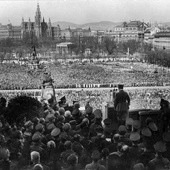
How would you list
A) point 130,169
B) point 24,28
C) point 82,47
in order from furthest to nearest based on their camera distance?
point 24,28 < point 82,47 < point 130,169

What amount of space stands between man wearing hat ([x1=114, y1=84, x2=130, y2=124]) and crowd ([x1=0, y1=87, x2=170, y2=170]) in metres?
0.20

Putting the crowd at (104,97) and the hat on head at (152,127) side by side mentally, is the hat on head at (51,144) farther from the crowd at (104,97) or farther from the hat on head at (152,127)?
the crowd at (104,97)

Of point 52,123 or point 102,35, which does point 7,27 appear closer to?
point 102,35

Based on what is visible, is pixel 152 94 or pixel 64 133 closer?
pixel 64 133

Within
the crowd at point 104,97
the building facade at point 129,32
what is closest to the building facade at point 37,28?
the building facade at point 129,32

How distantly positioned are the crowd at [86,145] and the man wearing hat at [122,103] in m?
0.20

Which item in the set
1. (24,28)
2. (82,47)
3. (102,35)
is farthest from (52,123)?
(102,35)

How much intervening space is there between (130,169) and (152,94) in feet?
50.2

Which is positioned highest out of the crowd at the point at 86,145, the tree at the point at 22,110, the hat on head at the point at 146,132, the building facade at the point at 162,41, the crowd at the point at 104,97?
the hat on head at the point at 146,132

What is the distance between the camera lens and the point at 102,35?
9956 cm

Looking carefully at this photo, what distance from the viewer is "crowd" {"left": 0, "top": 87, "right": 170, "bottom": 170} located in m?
5.49

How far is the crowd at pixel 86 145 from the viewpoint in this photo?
5.49 meters

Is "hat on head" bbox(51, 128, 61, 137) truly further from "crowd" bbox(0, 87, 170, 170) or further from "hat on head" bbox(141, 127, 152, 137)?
"hat on head" bbox(141, 127, 152, 137)

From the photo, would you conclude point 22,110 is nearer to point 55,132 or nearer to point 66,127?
point 66,127
